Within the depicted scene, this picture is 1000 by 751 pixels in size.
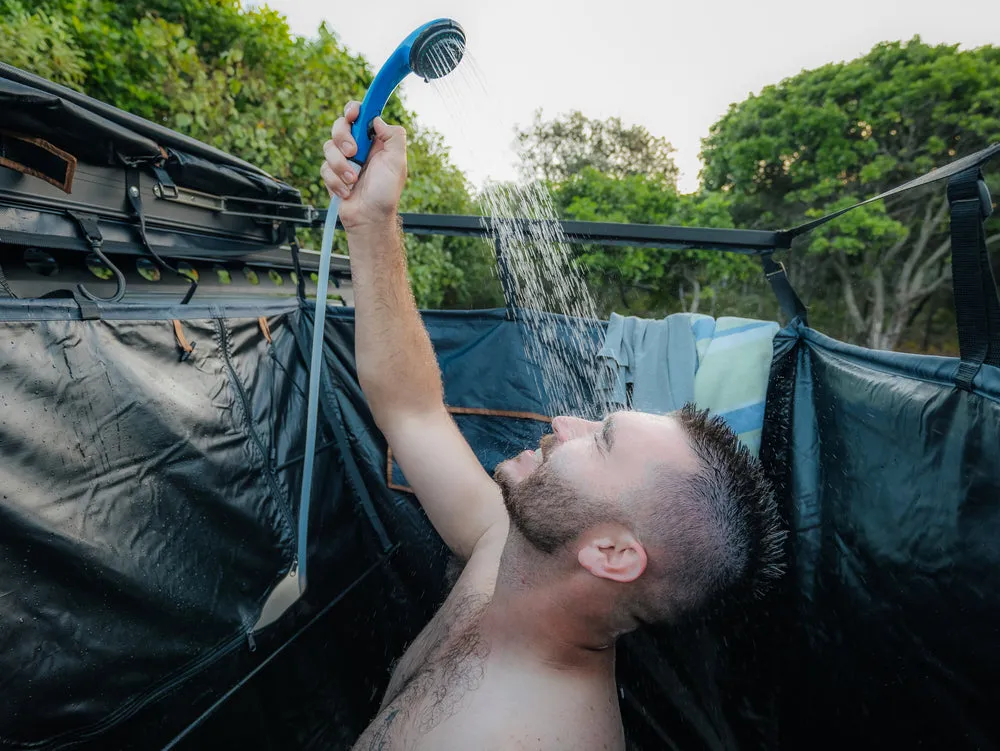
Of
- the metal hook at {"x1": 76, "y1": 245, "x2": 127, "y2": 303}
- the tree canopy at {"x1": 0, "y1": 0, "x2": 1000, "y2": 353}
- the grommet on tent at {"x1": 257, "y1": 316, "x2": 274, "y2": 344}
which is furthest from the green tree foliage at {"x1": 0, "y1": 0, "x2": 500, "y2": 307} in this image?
the metal hook at {"x1": 76, "y1": 245, "x2": 127, "y2": 303}

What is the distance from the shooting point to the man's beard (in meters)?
1.35

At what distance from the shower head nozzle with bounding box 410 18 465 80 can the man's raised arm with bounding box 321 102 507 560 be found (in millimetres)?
395

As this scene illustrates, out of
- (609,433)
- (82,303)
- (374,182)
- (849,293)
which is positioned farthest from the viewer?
(849,293)

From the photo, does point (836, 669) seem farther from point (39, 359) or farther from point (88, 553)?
point (39, 359)

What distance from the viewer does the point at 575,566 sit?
1.36 m

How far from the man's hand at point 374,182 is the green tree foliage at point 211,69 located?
3166 millimetres

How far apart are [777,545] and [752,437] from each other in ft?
1.27

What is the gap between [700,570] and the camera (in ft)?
4.34

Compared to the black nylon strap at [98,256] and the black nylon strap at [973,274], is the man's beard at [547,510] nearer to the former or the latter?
the black nylon strap at [973,274]

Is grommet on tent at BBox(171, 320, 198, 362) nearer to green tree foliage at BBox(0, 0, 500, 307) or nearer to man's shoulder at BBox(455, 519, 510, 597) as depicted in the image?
man's shoulder at BBox(455, 519, 510, 597)

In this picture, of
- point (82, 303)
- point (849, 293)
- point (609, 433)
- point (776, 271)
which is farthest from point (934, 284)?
point (82, 303)

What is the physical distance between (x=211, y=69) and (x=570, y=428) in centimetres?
511

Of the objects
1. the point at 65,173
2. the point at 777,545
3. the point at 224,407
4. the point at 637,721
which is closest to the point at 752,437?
the point at 777,545

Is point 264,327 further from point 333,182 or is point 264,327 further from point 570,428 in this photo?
point 570,428
